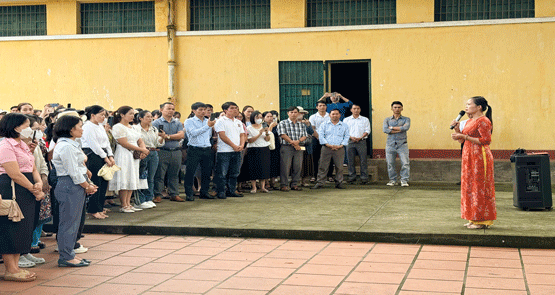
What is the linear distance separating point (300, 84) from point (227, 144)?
13.3 feet

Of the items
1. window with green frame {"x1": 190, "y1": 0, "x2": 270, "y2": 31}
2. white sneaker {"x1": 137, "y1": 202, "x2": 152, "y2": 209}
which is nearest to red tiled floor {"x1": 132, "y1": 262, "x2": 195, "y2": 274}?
white sneaker {"x1": 137, "y1": 202, "x2": 152, "y2": 209}

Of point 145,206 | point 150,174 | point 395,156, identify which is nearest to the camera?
point 145,206

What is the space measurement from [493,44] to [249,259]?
30.0ft

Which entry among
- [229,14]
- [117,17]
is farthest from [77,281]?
[117,17]

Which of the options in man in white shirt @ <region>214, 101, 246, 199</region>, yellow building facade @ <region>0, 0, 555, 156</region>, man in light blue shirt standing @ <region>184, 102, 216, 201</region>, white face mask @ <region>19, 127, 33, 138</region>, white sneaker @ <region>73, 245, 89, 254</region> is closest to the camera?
white face mask @ <region>19, 127, 33, 138</region>

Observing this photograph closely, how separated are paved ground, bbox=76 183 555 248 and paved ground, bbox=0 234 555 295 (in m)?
0.16

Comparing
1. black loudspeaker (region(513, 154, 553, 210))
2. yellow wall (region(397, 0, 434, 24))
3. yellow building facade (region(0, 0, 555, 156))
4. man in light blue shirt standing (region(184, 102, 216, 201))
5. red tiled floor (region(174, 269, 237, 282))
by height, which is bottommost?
red tiled floor (region(174, 269, 237, 282))

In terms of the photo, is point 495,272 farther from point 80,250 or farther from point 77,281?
point 80,250

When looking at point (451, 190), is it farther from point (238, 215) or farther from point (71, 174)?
point (71, 174)

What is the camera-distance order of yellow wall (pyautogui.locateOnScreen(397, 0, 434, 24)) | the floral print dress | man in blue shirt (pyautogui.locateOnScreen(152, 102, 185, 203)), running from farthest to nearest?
1. yellow wall (pyautogui.locateOnScreen(397, 0, 434, 24))
2. man in blue shirt (pyautogui.locateOnScreen(152, 102, 185, 203))
3. the floral print dress

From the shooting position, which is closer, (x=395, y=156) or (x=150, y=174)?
(x=150, y=174)

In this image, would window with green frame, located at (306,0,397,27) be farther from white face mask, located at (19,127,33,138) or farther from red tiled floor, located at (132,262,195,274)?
red tiled floor, located at (132,262,195,274)

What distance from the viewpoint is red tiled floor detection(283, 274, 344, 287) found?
5.40 metres

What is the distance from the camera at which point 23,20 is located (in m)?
15.5
